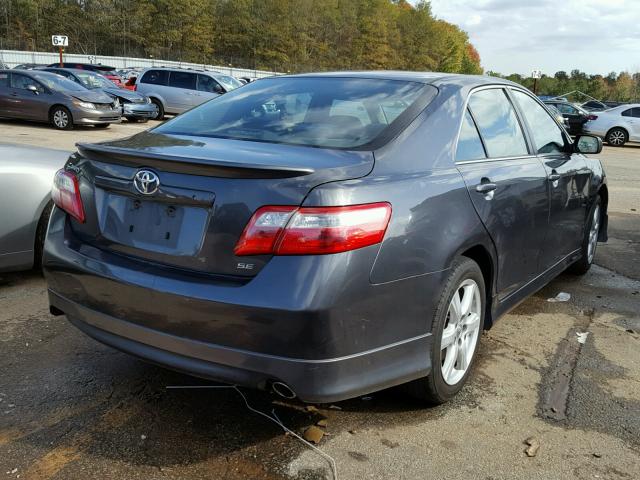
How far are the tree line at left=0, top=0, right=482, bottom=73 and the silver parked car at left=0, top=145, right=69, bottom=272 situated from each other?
64.8m

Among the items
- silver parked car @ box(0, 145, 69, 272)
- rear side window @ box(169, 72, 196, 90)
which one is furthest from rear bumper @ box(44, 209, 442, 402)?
rear side window @ box(169, 72, 196, 90)

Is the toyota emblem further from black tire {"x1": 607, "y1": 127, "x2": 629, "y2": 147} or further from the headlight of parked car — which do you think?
black tire {"x1": 607, "y1": 127, "x2": 629, "y2": 147}

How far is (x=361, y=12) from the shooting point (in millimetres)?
105625

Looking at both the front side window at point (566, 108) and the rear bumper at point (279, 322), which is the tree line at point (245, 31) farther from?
→ the rear bumper at point (279, 322)

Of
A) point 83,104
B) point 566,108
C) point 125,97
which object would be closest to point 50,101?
point 83,104

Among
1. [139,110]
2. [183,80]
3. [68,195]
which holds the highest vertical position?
[183,80]

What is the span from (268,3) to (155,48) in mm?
21407

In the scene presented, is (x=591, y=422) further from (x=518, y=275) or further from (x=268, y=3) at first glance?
→ (x=268, y=3)

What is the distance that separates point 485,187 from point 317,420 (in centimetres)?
140

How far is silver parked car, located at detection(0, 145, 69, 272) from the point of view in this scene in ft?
14.5

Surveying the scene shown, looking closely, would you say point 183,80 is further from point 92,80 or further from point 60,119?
point 60,119

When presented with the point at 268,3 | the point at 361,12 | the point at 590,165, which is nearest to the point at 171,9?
the point at 268,3

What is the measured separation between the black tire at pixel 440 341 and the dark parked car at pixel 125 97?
16893mm

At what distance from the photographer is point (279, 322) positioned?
2.23m
